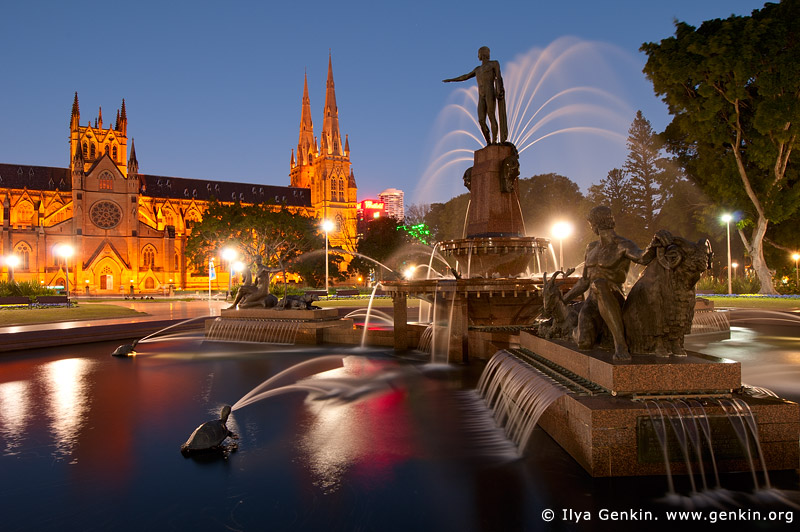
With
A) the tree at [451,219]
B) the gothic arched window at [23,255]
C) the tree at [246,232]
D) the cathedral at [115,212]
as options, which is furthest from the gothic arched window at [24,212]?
the tree at [451,219]

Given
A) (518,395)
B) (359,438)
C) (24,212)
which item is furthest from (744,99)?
(24,212)

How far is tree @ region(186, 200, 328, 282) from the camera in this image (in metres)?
62.2

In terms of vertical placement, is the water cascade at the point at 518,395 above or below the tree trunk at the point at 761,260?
below

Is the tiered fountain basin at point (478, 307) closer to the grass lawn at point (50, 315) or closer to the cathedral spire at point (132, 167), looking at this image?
the grass lawn at point (50, 315)

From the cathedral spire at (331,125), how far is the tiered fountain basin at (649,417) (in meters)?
122

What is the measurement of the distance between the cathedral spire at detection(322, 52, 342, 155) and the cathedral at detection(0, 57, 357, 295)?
0.78 ft

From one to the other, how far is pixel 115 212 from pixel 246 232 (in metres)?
42.9

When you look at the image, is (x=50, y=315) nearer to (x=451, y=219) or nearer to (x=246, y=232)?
(x=246, y=232)

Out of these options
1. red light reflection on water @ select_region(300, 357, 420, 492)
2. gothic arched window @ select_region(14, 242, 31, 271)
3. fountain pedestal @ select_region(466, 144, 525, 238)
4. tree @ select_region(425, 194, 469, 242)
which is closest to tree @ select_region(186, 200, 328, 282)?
tree @ select_region(425, 194, 469, 242)

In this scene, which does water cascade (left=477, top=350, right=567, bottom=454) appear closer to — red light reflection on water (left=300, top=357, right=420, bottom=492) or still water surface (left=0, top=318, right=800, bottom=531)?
still water surface (left=0, top=318, right=800, bottom=531)

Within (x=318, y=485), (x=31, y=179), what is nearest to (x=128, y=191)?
(x=31, y=179)

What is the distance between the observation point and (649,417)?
5098 millimetres

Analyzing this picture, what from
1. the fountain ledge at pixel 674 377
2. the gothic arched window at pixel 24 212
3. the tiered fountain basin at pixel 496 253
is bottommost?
the fountain ledge at pixel 674 377

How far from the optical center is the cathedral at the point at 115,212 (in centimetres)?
8438
